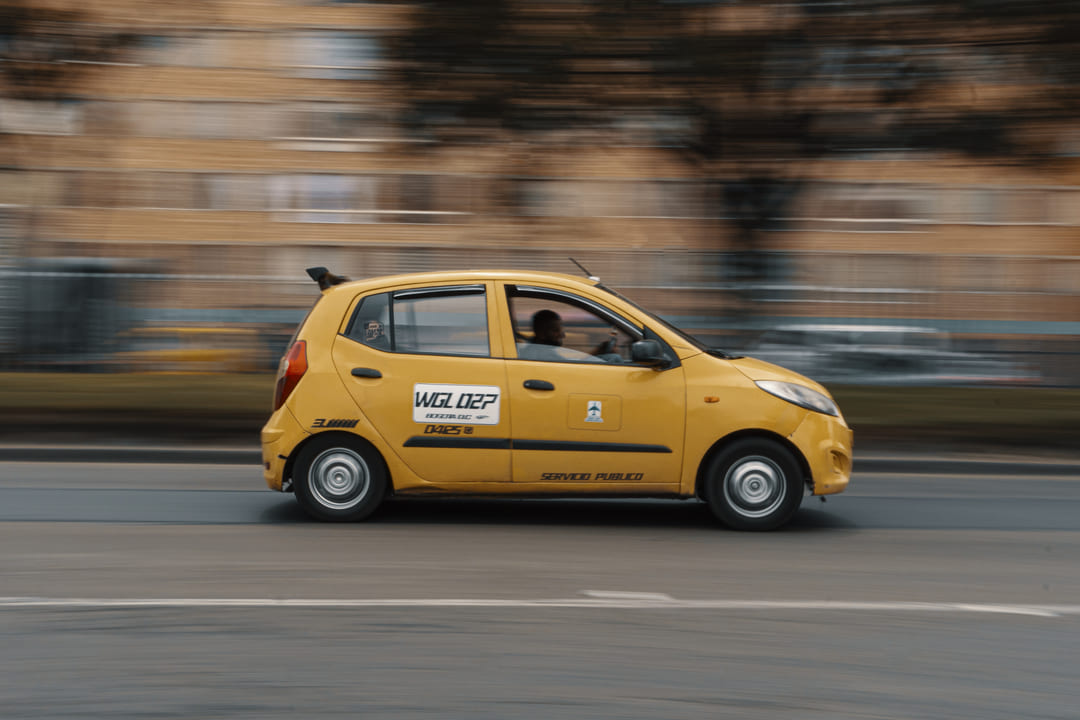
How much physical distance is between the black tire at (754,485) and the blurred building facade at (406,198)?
7248mm

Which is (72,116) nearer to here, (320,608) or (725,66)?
(725,66)

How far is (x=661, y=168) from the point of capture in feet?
52.6

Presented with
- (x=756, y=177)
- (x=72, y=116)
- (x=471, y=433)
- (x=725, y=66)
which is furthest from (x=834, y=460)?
(x=72, y=116)

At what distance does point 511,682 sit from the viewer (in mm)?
4566

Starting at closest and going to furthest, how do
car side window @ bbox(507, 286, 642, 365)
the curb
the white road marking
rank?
the white road marking < car side window @ bbox(507, 286, 642, 365) < the curb

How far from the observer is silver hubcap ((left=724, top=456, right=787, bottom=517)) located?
7555 mm

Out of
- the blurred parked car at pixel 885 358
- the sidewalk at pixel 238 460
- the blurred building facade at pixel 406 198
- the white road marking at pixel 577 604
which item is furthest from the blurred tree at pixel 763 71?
the white road marking at pixel 577 604

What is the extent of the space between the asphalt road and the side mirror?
1055mm

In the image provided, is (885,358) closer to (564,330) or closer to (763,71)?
(763,71)

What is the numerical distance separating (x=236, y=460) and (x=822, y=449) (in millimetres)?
Result: 5823

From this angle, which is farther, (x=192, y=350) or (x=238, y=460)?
(x=192, y=350)

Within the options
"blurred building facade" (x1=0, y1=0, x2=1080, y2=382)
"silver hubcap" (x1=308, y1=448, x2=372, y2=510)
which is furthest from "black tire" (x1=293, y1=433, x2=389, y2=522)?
"blurred building facade" (x1=0, y1=0, x2=1080, y2=382)

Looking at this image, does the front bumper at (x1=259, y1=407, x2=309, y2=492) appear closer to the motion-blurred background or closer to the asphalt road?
the asphalt road

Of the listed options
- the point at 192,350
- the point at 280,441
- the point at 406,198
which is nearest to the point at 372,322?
the point at 280,441
